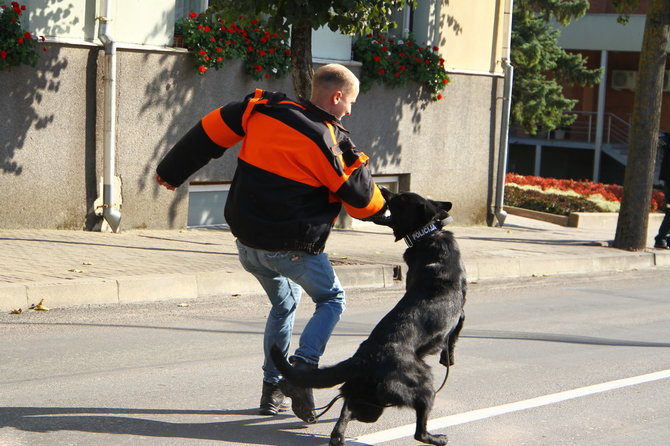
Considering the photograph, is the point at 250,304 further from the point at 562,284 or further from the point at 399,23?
the point at 399,23

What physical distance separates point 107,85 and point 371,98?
466cm

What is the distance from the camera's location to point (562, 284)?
452 inches

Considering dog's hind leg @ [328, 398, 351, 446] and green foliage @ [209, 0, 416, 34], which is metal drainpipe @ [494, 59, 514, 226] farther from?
dog's hind leg @ [328, 398, 351, 446]

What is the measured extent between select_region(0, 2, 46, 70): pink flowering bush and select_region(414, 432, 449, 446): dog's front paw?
7639mm

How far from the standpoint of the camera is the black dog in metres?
4.39

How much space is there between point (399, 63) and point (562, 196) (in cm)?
750

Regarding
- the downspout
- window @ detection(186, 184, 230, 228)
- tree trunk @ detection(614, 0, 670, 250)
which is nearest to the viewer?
window @ detection(186, 184, 230, 228)

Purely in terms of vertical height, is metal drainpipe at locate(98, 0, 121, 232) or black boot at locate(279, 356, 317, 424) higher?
metal drainpipe at locate(98, 0, 121, 232)

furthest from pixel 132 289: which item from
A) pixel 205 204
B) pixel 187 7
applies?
pixel 187 7

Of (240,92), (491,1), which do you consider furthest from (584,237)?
(240,92)

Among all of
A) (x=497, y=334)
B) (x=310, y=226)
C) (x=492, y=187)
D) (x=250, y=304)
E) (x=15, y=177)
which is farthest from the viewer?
(x=492, y=187)

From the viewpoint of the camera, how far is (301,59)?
1016 centimetres

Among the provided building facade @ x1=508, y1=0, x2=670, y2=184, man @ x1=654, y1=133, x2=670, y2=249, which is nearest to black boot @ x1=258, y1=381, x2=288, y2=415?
man @ x1=654, y1=133, x2=670, y2=249

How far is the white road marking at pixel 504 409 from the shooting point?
4895mm
